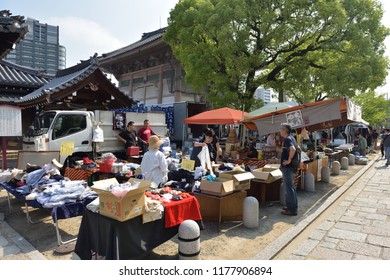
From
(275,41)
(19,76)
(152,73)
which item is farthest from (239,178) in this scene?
(152,73)

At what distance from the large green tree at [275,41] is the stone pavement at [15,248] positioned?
10.2m

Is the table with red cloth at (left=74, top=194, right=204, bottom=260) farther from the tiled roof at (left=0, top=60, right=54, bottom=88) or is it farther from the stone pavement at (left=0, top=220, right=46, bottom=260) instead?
the tiled roof at (left=0, top=60, right=54, bottom=88)

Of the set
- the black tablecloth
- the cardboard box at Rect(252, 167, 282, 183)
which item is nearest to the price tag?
the cardboard box at Rect(252, 167, 282, 183)

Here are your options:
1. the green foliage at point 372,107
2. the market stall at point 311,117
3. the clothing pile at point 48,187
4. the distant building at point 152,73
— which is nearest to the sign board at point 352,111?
the market stall at point 311,117

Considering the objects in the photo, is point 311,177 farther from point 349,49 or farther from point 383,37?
point 383,37

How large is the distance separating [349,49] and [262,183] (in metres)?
10.2

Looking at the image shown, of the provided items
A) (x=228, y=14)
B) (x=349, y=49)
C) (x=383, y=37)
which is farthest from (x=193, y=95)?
(x=383, y=37)

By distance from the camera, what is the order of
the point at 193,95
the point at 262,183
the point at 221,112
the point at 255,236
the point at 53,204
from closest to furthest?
the point at 53,204
the point at 255,236
the point at 262,183
the point at 221,112
the point at 193,95

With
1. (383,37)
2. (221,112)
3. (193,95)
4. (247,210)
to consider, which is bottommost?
(247,210)

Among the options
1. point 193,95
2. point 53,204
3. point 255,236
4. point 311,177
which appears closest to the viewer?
point 53,204

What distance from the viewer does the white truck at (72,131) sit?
8187 mm

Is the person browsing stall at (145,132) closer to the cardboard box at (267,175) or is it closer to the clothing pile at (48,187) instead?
the clothing pile at (48,187)

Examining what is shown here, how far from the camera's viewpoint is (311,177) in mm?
7613

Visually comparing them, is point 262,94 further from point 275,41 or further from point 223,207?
point 223,207
